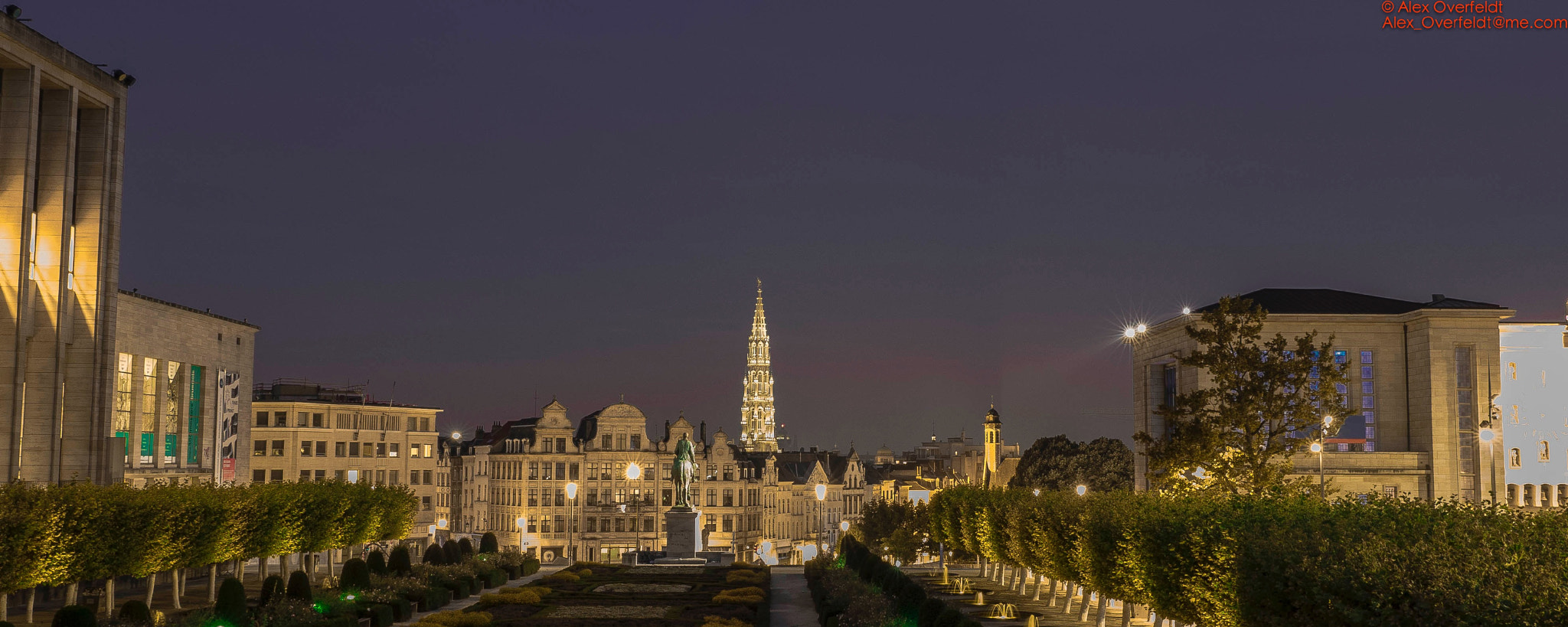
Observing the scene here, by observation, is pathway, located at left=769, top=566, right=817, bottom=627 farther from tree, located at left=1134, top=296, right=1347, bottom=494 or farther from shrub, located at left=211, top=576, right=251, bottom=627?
shrub, located at left=211, top=576, right=251, bottom=627

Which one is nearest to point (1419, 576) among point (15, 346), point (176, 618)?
point (176, 618)

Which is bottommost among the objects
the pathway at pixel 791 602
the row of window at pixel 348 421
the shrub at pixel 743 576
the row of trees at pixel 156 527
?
the pathway at pixel 791 602

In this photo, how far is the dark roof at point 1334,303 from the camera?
92500 millimetres

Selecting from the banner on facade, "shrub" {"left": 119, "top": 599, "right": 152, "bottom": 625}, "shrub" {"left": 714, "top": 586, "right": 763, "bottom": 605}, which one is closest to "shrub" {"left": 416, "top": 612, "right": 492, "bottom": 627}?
"shrub" {"left": 119, "top": 599, "right": 152, "bottom": 625}

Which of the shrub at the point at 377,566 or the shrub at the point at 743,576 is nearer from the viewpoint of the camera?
the shrub at the point at 377,566

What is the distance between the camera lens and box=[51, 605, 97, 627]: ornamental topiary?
3086 centimetres

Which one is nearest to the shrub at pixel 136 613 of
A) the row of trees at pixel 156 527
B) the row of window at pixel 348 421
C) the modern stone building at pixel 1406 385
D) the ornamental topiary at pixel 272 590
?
the row of trees at pixel 156 527

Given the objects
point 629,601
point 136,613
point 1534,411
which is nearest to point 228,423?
point 629,601

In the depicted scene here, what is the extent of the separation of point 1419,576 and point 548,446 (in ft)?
431

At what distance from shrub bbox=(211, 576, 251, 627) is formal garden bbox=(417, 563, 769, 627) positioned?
19.6 ft

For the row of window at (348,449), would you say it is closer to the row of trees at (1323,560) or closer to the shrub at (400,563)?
the shrub at (400,563)

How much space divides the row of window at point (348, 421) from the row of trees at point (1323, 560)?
10603cm

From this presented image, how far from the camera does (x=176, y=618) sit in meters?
41.3

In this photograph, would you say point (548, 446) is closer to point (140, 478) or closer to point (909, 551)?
point (909, 551)
